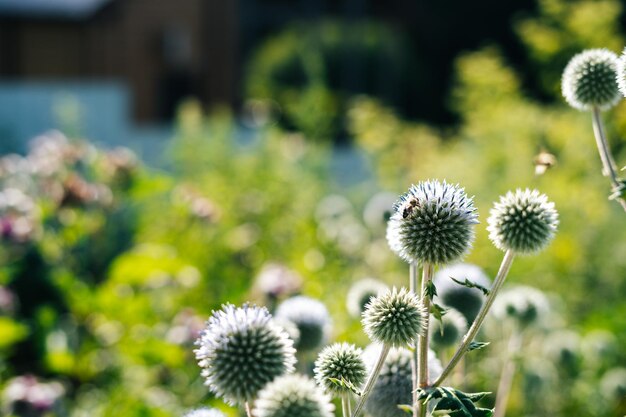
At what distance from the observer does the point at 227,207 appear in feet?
16.5

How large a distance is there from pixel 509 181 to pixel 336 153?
642 cm

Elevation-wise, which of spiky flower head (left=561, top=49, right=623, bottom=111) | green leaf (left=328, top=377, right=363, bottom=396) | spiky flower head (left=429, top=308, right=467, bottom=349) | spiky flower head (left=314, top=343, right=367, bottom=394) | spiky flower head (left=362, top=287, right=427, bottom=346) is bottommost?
green leaf (left=328, top=377, right=363, bottom=396)

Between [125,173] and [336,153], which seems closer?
[125,173]

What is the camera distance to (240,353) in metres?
1.14

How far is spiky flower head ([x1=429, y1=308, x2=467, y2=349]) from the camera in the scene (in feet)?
5.79

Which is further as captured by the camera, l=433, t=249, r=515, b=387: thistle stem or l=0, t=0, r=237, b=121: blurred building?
l=0, t=0, r=237, b=121: blurred building

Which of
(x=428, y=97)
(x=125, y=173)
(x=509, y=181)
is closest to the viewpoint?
(x=125, y=173)

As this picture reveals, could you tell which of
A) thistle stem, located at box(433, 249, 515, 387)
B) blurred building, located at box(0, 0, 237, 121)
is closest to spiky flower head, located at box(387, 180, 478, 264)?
thistle stem, located at box(433, 249, 515, 387)

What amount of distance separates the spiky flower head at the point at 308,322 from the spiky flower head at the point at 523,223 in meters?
0.51

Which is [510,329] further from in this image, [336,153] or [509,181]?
[336,153]

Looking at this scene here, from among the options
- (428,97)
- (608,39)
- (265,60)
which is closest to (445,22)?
(428,97)

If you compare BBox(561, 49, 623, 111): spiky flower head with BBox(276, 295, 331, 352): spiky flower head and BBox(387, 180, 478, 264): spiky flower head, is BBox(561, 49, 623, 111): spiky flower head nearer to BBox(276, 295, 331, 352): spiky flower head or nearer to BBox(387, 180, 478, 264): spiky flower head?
BBox(387, 180, 478, 264): spiky flower head

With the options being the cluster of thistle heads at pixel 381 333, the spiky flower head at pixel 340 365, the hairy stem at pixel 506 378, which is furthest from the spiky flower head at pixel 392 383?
the hairy stem at pixel 506 378

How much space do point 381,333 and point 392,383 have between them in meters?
0.27
